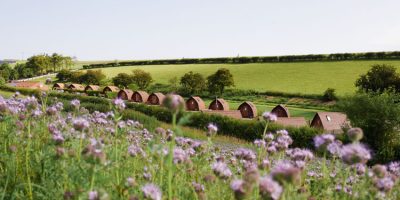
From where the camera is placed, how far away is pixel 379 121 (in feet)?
83.8

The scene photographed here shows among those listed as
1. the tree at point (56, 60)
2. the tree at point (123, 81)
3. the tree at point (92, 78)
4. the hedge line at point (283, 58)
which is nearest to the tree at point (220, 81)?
the tree at point (123, 81)

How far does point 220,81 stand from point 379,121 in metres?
49.4

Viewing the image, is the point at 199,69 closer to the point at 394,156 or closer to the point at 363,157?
the point at 394,156

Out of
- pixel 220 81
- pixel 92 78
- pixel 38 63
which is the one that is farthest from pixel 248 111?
pixel 38 63

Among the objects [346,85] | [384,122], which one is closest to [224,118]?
[384,122]

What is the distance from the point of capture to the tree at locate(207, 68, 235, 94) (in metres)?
74.3

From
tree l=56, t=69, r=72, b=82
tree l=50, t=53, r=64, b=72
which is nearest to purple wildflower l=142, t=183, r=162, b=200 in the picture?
tree l=56, t=69, r=72, b=82

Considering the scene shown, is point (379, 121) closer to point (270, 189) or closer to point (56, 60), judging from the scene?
point (270, 189)

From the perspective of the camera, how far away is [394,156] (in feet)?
75.4

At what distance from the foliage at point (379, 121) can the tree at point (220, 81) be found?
45.9m

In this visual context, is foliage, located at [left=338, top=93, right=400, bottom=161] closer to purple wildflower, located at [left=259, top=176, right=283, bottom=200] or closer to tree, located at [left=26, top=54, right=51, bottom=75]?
purple wildflower, located at [left=259, top=176, right=283, bottom=200]

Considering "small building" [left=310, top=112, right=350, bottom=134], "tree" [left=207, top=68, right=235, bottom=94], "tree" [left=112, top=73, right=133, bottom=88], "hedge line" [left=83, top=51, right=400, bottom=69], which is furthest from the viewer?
"hedge line" [left=83, top=51, right=400, bottom=69]

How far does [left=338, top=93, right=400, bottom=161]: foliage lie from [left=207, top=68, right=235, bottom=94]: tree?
45.9 meters

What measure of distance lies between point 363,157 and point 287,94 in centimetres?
6776
